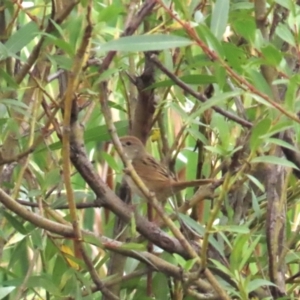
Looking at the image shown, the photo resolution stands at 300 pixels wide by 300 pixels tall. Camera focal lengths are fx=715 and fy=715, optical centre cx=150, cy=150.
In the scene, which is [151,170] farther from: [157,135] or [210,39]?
[210,39]

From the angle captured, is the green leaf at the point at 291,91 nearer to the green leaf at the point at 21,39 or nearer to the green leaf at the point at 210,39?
the green leaf at the point at 210,39

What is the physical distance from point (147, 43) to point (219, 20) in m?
0.09

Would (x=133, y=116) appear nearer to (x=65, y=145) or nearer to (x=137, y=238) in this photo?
(x=137, y=238)

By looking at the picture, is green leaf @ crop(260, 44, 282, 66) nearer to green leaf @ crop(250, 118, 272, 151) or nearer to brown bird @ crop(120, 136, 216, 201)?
green leaf @ crop(250, 118, 272, 151)

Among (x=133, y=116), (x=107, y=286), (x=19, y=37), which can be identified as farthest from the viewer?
(x=133, y=116)

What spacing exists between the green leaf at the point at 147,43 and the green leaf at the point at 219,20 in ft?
0.17

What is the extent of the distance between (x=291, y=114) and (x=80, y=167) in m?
0.27

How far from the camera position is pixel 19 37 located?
76cm

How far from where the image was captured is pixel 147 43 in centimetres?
62

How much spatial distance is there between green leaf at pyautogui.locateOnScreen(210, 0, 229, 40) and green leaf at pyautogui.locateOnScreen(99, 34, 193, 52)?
0.17ft

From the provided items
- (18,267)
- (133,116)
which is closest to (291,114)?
(133,116)

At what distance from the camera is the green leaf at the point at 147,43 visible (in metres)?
0.60

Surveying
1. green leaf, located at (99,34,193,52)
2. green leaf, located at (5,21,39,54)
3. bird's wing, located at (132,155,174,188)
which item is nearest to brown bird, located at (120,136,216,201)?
bird's wing, located at (132,155,174,188)

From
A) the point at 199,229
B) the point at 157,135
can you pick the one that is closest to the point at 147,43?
the point at 199,229
